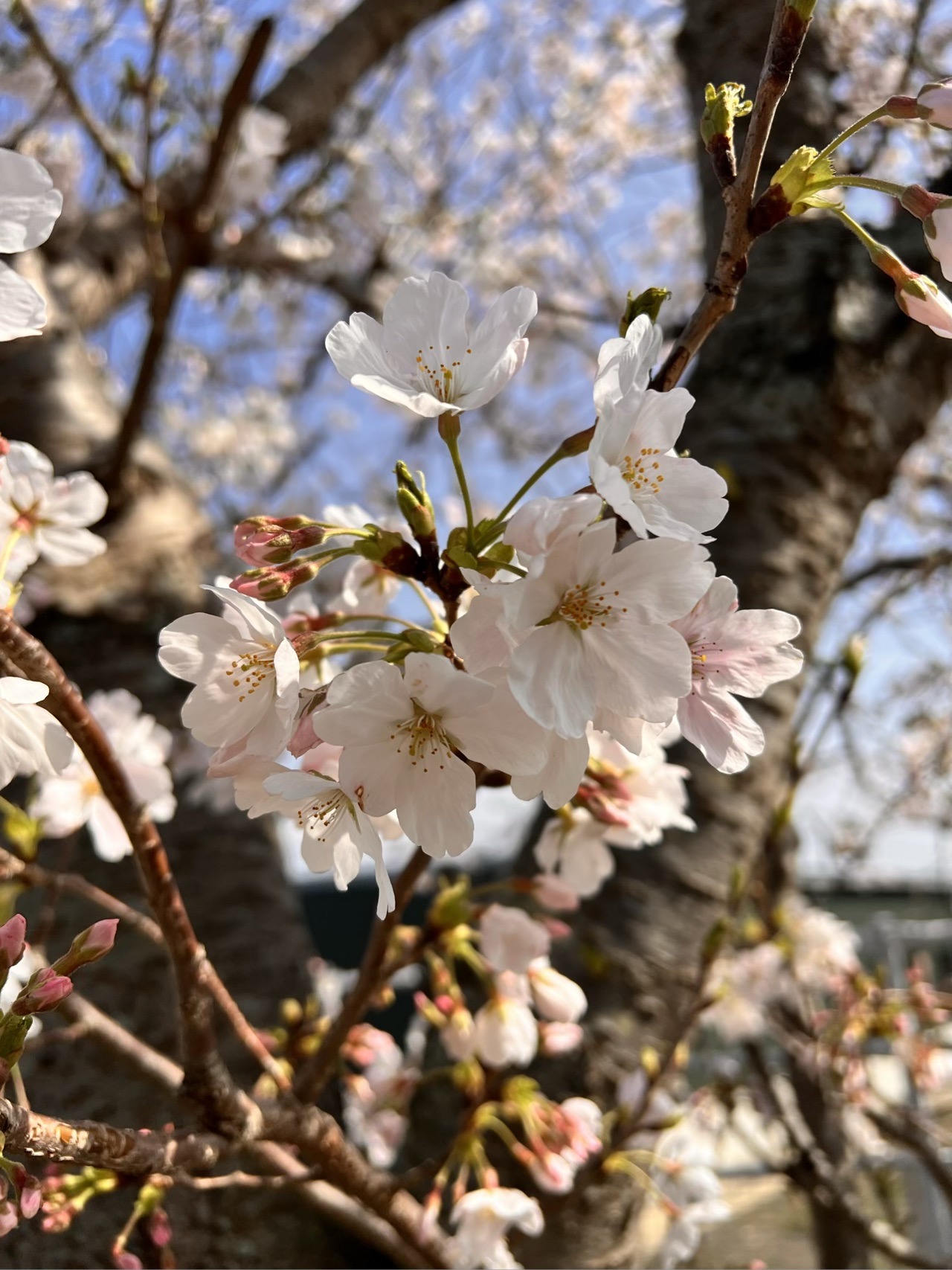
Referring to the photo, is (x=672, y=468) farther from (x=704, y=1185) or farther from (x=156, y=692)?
(x=156, y=692)

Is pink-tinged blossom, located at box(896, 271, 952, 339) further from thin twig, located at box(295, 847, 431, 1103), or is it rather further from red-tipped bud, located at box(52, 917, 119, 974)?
red-tipped bud, located at box(52, 917, 119, 974)

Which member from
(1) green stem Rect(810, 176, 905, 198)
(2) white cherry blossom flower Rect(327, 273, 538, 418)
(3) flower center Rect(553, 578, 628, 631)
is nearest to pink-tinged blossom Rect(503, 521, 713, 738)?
(3) flower center Rect(553, 578, 628, 631)

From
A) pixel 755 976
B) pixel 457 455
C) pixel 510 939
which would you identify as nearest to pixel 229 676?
pixel 457 455

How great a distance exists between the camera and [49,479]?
0.86 metres

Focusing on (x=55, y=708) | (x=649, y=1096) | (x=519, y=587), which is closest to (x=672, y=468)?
(x=519, y=587)

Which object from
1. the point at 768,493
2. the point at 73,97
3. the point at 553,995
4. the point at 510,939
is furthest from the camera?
the point at 73,97

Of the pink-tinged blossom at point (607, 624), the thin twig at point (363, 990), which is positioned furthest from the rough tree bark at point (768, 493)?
the pink-tinged blossom at point (607, 624)

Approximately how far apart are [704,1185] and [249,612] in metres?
1.18

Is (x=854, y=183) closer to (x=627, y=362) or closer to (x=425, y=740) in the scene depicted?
(x=627, y=362)

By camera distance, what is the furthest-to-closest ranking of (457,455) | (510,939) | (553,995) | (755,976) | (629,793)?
(755,976) < (553,995) < (510,939) < (629,793) < (457,455)

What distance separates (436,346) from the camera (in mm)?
658

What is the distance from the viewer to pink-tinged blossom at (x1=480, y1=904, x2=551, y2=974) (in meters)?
0.92

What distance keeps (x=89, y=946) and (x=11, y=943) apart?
59 mm

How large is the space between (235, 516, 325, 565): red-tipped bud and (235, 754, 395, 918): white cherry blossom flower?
14 centimetres
